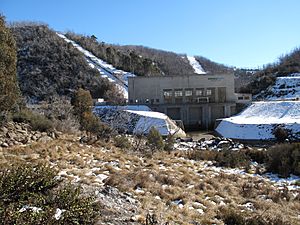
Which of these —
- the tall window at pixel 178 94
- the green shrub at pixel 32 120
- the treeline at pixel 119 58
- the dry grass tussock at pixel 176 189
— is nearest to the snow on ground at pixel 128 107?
the tall window at pixel 178 94

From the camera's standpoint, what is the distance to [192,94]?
49156 millimetres

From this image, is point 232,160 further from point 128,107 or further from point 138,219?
point 128,107

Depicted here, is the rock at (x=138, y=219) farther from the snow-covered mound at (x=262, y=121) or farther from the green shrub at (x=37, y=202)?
the snow-covered mound at (x=262, y=121)

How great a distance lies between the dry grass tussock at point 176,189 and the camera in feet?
23.4

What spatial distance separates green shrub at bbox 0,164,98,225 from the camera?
15.8 feet

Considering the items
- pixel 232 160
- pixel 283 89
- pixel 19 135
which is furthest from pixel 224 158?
pixel 283 89

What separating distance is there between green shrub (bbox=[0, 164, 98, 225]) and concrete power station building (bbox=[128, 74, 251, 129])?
4113cm

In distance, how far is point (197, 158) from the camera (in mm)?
17938

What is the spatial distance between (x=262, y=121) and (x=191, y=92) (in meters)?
13.4

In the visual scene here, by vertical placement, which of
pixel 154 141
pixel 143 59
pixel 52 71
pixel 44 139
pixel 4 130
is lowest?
pixel 154 141

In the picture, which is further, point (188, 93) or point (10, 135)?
point (188, 93)

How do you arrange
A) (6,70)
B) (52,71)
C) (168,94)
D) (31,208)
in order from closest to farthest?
(31,208)
(6,70)
(168,94)
(52,71)

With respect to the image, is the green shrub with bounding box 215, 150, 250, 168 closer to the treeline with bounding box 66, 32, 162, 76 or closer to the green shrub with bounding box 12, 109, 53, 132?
the green shrub with bounding box 12, 109, 53, 132

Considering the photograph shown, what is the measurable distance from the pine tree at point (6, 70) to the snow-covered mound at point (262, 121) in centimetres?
2667
